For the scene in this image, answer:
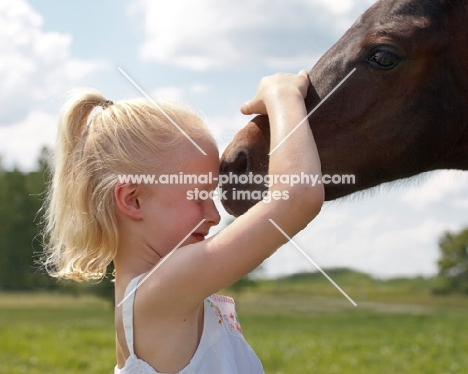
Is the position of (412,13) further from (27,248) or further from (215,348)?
(27,248)

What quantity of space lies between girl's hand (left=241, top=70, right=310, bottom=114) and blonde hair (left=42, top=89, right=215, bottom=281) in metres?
0.23

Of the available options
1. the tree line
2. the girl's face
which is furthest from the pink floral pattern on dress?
the tree line

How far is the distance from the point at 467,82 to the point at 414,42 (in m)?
0.31

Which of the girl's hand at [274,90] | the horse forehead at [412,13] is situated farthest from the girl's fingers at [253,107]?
the horse forehead at [412,13]

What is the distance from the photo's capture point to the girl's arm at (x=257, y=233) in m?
1.93

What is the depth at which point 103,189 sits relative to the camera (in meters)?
2.29

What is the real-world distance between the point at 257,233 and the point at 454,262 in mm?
39639

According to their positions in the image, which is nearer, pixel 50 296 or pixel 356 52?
pixel 356 52

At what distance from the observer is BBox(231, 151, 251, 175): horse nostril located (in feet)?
8.89

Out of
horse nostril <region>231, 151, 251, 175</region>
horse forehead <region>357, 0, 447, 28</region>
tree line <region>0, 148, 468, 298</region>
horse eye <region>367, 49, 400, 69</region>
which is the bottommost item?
horse nostril <region>231, 151, 251, 175</region>

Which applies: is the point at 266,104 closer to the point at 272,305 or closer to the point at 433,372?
the point at 433,372

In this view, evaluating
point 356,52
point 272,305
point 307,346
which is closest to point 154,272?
point 356,52

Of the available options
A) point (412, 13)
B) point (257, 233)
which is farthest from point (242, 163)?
point (412, 13)

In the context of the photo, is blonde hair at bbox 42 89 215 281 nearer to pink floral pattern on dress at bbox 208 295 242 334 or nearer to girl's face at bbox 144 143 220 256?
girl's face at bbox 144 143 220 256
